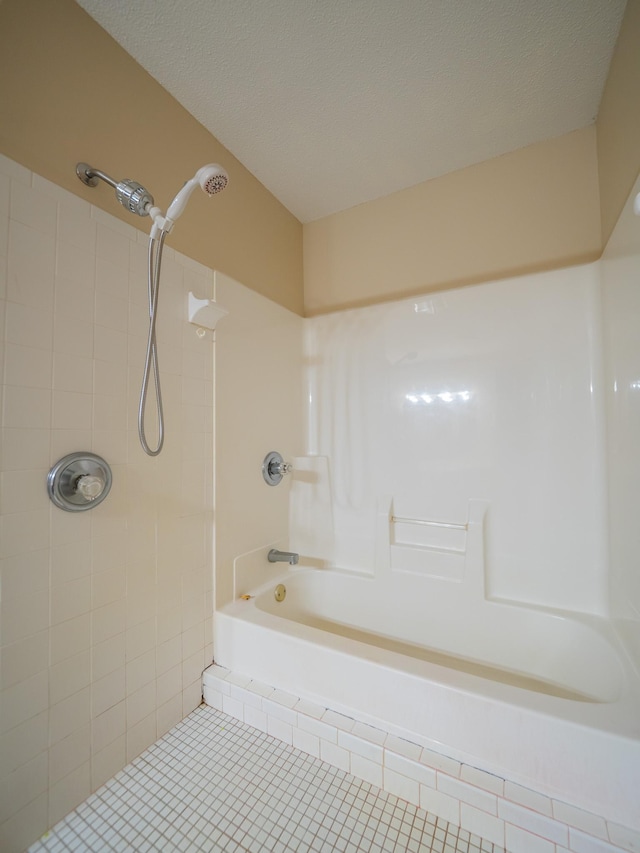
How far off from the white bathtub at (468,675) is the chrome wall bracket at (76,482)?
0.75m

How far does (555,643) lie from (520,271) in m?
1.60

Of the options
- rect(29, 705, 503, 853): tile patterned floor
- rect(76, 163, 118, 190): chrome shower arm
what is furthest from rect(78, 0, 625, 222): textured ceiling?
rect(29, 705, 503, 853): tile patterned floor

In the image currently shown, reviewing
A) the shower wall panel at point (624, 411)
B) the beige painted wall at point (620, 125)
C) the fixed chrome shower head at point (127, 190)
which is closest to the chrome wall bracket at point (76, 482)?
the fixed chrome shower head at point (127, 190)

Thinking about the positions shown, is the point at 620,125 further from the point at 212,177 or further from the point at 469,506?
the point at 469,506

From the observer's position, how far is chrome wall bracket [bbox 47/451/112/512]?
3.04 feet

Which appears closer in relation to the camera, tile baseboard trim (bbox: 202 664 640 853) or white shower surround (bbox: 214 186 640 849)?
tile baseboard trim (bbox: 202 664 640 853)

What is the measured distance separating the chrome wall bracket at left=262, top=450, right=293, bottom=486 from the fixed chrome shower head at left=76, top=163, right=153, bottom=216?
3.70ft

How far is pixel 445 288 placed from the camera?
1749 millimetres

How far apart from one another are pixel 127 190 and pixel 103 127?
12.1 inches

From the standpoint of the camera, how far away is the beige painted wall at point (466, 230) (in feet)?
4.91

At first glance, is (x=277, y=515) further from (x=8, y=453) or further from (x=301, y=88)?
(x=301, y=88)

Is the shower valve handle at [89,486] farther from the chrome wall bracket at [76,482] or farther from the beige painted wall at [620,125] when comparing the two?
the beige painted wall at [620,125]

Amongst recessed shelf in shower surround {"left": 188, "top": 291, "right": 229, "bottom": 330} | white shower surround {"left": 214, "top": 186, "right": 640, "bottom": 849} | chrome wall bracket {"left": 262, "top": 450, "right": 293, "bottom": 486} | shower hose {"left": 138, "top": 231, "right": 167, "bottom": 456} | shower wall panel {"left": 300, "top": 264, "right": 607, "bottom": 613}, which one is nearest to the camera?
white shower surround {"left": 214, "top": 186, "right": 640, "bottom": 849}

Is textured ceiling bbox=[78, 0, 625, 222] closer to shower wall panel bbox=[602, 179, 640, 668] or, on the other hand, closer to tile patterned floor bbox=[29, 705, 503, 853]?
shower wall panel bbox=[602, 179, 640, 668]
